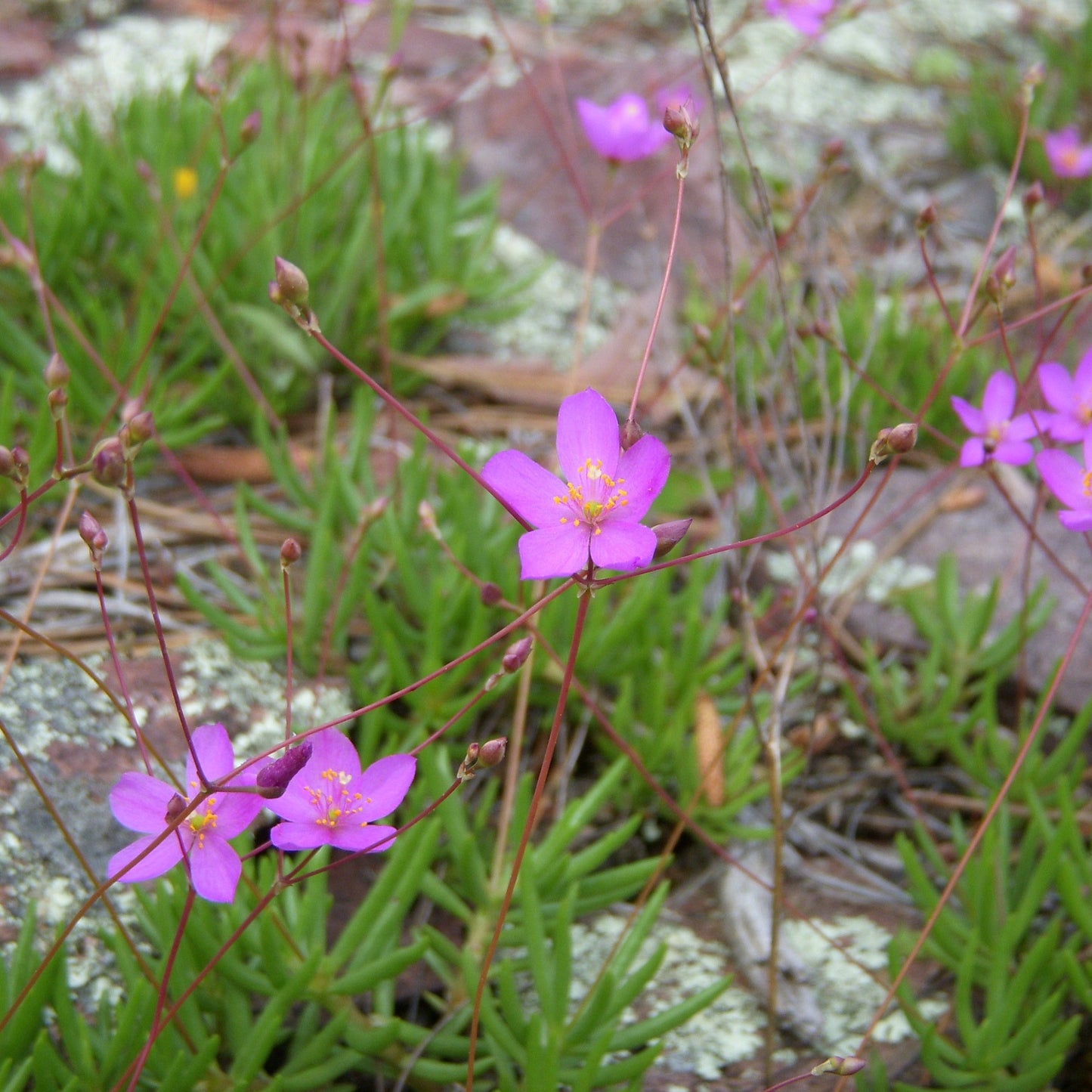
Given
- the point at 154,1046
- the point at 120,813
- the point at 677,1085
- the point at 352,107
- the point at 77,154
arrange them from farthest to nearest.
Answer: the point at 352,107, the point at 77,154, the point at 677,1085, the point at 154,1046, the point at 120,813

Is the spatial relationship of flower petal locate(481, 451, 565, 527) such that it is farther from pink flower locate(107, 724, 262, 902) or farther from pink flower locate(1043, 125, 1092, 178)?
pink flower locate(1043, 125, 1092, 178)

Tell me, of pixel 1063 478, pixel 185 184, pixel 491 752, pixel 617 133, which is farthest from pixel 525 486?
pixel 185 184

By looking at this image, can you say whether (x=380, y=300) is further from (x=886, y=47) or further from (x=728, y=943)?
(x=886, y=47)

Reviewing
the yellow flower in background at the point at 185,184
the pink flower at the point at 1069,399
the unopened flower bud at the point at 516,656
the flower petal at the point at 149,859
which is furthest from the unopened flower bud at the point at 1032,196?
the yellow flower in background at the point at 185,184

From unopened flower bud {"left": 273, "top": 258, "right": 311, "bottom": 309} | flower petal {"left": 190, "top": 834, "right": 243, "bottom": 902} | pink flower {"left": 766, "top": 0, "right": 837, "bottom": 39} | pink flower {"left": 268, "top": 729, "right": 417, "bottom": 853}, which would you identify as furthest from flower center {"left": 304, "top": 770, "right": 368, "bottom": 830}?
pink flower {"left": 766, "top": 0, "right": 837, "bottom": 39}

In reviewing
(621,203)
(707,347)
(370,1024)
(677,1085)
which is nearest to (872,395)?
(707,347)

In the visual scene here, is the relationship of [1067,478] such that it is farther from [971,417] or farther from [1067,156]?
[1067,156]
